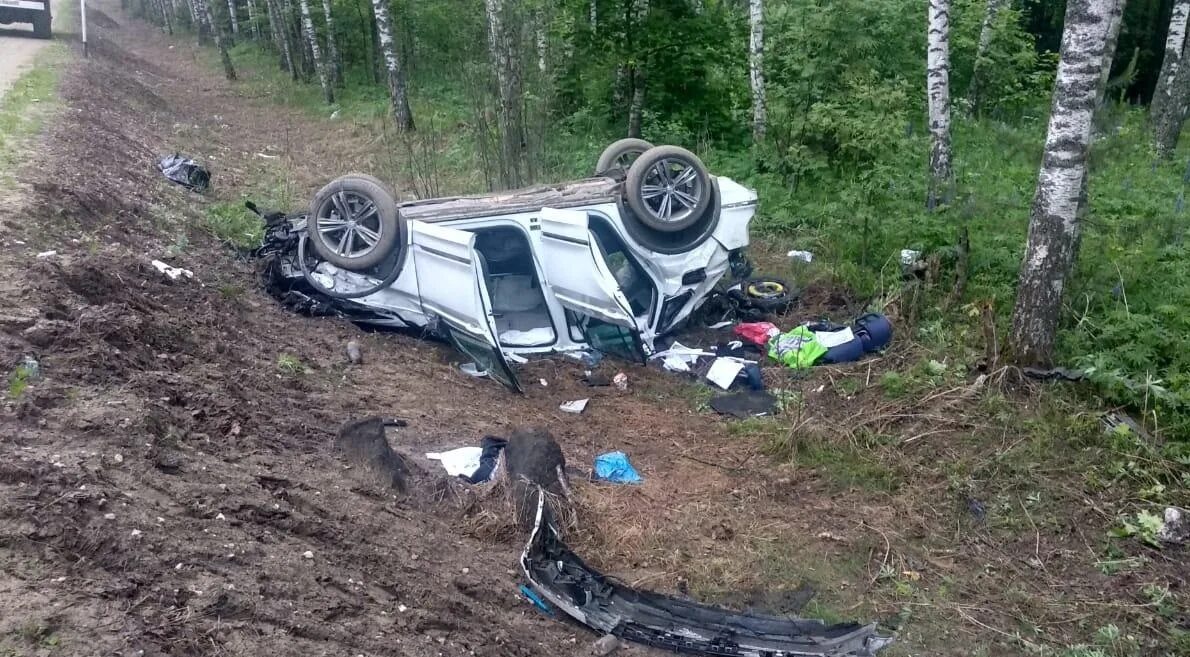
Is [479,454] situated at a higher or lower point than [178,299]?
lower

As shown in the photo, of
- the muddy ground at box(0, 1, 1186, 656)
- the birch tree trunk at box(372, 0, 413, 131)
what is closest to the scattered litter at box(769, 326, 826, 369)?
the muddy ground at box(0, 1, 1186, 656)

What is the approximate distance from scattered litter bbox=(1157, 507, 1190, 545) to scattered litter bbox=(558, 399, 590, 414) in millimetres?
3755

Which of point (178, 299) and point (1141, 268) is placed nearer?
point (178, 299)

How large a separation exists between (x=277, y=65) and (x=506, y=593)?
1007 inches

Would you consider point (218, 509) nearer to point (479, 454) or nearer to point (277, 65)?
point (479, 454)

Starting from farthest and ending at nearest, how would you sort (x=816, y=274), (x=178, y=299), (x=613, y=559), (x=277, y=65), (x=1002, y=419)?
(x=277, y=65) < (x=816, y=274) < (x=178, y=299) < (x=1002, y=419) < (x=613, y=559)

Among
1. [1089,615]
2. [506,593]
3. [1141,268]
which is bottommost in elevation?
[1089,615]

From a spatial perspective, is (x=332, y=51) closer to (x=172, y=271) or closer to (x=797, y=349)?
(x=172, y=271)

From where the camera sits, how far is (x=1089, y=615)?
440cm

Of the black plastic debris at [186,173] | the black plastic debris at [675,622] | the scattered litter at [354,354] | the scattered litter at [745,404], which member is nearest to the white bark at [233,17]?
the black plastic debris at [186,173]

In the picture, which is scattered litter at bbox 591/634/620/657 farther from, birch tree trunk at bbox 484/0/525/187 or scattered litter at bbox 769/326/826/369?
birch tree trunk at bbox 484/0/525/187

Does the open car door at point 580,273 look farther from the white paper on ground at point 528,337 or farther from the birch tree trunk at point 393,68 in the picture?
the birch tree trunk at point 393,68

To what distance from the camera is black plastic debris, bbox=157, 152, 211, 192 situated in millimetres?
10336

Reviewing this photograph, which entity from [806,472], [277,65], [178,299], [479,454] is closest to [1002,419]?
[806,472]
